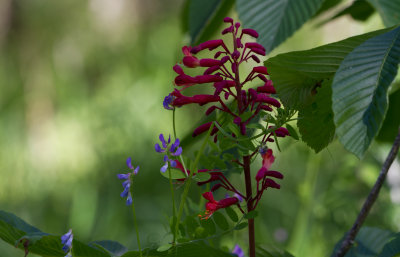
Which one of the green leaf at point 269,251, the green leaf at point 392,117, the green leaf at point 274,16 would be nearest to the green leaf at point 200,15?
the green leaf at point 274,16

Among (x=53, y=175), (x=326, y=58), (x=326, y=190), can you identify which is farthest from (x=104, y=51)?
(x=326, y=58)

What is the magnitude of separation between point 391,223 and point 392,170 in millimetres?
192

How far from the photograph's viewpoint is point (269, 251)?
0.63 metres

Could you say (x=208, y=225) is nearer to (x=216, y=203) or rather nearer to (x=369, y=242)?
(x=216, y=203)

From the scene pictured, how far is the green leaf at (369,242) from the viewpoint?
75 cm

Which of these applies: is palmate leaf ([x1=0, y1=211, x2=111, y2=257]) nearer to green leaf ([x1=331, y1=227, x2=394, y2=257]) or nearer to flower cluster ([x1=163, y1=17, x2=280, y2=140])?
flower cluster ([x1=163, y1=17, x2=280, y2=140])

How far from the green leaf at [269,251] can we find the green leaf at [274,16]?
0.79 feet

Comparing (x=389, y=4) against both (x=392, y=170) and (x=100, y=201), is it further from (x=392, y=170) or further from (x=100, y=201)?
(x=100, y=201)

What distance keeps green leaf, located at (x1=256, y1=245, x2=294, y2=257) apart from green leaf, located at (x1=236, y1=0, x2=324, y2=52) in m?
0.24

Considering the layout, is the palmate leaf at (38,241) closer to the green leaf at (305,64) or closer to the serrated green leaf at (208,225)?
the serrated green leaf at (208,225)

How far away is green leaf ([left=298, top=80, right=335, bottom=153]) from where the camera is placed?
53 centimetres

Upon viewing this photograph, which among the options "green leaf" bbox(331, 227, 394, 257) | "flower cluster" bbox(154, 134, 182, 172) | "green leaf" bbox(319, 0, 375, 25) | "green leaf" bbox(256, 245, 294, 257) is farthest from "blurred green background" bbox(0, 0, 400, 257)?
"flower cluster" bbox(154, 134, 182, 172)

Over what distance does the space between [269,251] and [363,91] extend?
26cm

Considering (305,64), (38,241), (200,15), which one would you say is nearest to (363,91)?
(305,64)
